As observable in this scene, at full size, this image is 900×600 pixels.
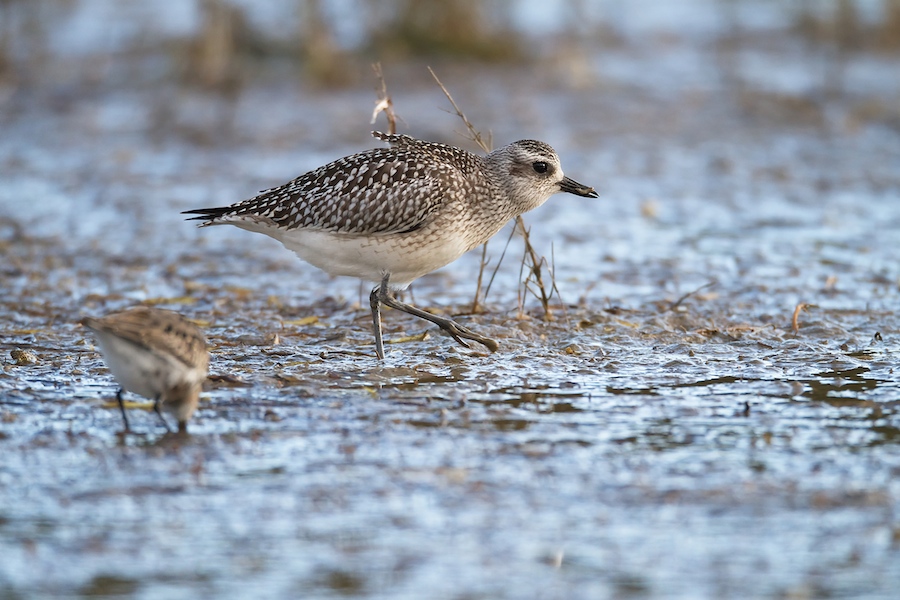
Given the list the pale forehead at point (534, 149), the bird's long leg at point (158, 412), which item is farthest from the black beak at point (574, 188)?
the bird's long leg at point (158, 412)

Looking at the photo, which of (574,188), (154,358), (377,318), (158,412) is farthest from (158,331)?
(574,188)

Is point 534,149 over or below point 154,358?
over

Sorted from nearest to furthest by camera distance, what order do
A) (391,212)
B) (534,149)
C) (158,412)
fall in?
(158,412) → (391,212) → (534,149)

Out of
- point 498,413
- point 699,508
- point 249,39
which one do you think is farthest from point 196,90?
point 699,508

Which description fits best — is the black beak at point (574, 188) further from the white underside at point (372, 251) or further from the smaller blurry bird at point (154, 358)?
the smaller blurry bird at point (154, 358)

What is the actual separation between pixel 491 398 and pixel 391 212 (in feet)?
4.71

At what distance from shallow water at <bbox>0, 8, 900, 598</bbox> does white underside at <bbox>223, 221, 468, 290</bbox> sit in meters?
0.51

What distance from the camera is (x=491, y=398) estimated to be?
6492 millimetres

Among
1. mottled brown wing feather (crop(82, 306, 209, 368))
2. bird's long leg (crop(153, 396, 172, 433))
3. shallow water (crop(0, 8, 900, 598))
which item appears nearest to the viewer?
shallow water (crop(0, 8, 900, 598))

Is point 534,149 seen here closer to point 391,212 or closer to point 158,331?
point 391,212

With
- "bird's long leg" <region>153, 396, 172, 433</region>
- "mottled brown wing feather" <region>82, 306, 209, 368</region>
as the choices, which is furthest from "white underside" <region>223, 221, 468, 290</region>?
"bird's long leg" <region>153, 396, 172, 433</region>

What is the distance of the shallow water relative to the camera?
451 cm

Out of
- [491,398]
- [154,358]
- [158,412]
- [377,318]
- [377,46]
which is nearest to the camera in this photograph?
[154,358]

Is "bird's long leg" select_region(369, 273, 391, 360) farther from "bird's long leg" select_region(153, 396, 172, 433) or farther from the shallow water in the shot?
"bird's long leg" select_region(153, 396, 172, 433)
